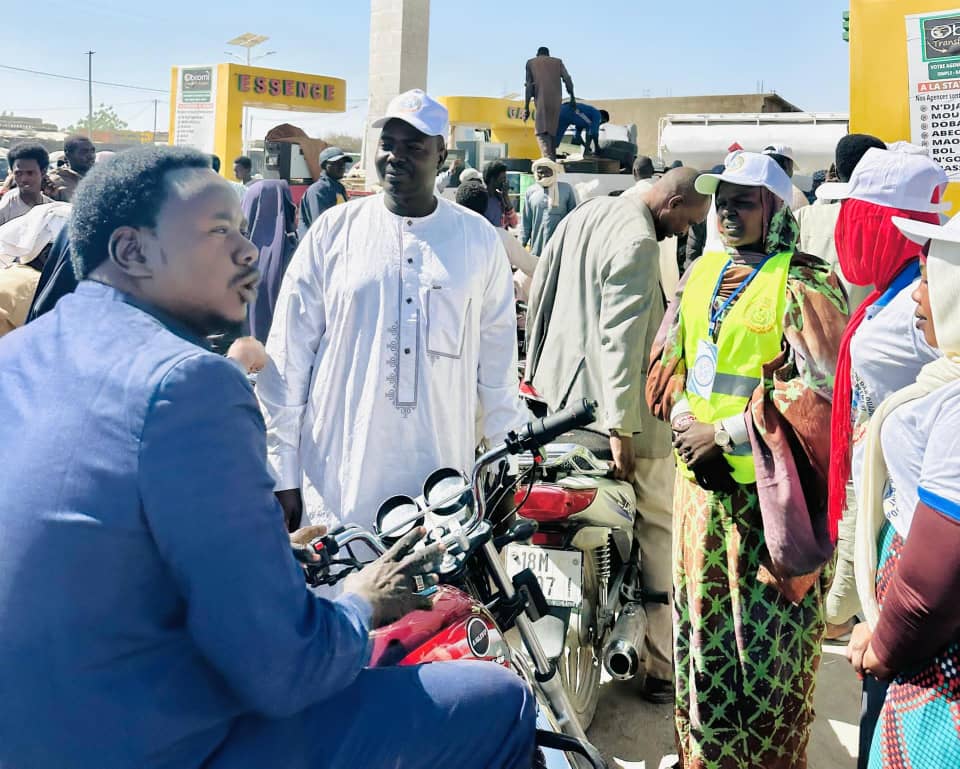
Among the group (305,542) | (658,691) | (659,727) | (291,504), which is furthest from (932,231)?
(658,691)

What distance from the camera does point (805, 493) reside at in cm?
297

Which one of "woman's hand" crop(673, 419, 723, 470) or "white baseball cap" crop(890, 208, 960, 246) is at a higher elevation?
"white baseball cap" crop(890, 208, 960, 246)

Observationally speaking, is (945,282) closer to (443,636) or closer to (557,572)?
(443,636)

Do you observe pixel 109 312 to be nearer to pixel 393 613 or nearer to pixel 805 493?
pixel 393 613

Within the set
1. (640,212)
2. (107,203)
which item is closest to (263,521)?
(107,203)

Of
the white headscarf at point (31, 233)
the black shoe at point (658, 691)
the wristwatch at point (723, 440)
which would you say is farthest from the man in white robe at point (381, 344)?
the white headscarf at point (31, 233)

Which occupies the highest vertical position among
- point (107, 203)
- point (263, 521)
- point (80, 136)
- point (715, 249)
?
point (80, 136)

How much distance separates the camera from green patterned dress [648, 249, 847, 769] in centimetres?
Result: 293

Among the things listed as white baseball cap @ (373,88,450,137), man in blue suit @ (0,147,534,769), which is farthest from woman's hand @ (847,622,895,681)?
white baseball cap @ (373,88,450,137)

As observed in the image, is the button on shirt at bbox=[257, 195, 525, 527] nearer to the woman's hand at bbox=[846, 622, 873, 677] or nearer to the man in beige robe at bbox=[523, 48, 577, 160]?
the woman's hand at bbox=[846, 622, 873, 677]

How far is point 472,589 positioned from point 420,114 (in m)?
1.55

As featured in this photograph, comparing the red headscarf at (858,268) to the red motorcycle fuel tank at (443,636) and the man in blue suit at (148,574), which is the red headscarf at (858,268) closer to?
the red motorcycle fuel tank at (443,636)

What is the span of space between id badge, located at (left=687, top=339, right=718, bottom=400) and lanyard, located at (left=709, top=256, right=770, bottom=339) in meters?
0.05

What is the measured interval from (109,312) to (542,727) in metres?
1.28
